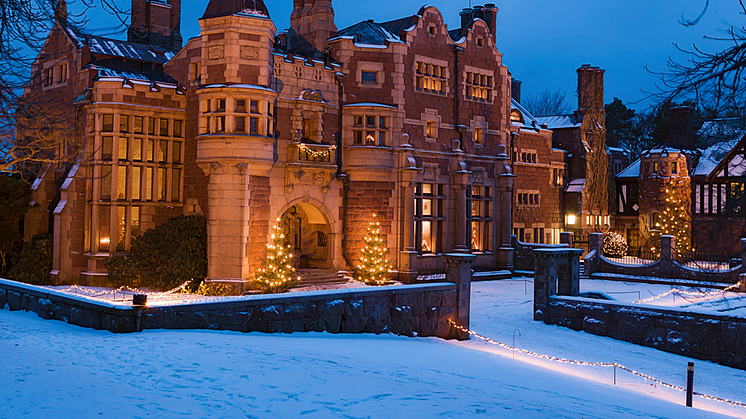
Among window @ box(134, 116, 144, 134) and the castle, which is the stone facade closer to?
the castle

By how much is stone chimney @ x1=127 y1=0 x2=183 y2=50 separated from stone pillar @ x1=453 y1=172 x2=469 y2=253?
15.5 meters

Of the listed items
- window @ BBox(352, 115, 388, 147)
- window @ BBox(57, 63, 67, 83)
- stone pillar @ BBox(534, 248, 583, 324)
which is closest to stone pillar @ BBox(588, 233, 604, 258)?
stone pillar @ BBox(534, 248, 583, 324)

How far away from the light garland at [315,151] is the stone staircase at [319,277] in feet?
15.1

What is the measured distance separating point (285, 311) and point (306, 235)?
14.0m

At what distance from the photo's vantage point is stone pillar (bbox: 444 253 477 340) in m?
17.6

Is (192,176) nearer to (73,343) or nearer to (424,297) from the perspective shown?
(424,297)

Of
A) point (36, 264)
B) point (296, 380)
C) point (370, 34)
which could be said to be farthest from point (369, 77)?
point (296, 380)

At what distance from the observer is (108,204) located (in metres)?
23.4

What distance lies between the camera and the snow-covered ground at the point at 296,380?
7773 millimetres

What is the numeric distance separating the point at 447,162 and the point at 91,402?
23.8 m

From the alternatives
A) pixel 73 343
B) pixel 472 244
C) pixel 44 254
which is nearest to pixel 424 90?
pixel 472 244

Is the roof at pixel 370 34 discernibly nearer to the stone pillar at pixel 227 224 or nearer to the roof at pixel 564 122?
Answer: the stone pillar at pixel 227 224

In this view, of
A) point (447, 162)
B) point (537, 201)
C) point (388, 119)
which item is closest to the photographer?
point (388, 119)

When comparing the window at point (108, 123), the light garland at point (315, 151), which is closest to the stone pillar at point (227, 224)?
the light garland at point (315, 151)
